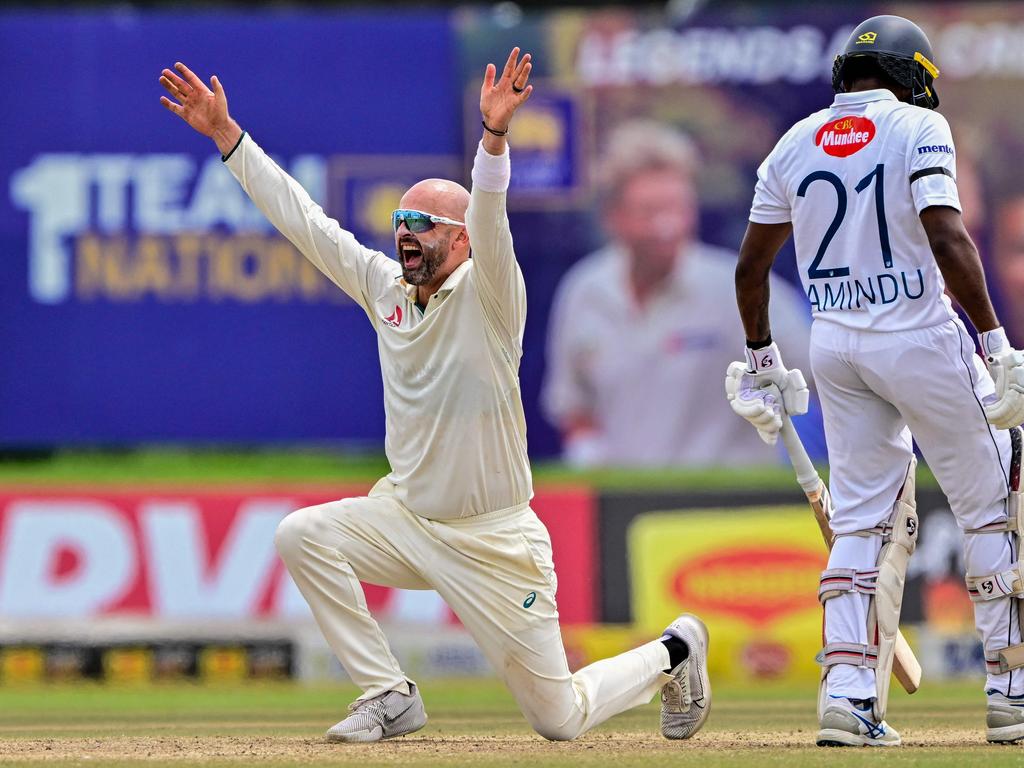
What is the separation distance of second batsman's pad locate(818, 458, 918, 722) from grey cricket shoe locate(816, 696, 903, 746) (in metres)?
0.05

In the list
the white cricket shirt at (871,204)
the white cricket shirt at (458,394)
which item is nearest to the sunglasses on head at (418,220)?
the white cricket shirt at (458,394)

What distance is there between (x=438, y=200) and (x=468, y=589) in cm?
124

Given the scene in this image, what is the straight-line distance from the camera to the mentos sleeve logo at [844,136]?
611 centimetres

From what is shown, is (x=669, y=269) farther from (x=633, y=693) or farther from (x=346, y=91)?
(x=633, y=693)

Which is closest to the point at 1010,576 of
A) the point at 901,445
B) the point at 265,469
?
the point at 901,445

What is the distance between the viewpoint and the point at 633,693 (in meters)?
6.51

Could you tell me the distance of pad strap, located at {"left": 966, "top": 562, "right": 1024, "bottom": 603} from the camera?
6.15 meters

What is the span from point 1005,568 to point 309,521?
2185 millimetres

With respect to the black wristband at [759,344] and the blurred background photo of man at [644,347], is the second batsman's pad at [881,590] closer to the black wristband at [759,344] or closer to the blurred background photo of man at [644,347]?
the black wristband at [759,344]

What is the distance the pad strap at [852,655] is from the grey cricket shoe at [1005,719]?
1.34 ft

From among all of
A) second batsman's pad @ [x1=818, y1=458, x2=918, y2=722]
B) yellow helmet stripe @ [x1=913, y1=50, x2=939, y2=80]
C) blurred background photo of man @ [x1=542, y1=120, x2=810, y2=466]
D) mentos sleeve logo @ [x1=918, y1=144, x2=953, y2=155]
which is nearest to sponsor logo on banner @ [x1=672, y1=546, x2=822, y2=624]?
blurred background photo of man @ [x1=542, y1=120, x2=810, y2=466]

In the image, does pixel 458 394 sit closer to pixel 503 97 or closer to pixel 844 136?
pixel 503 97

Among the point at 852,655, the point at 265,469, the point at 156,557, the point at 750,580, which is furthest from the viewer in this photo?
the point at 265,469

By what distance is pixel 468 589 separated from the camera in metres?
6.37
